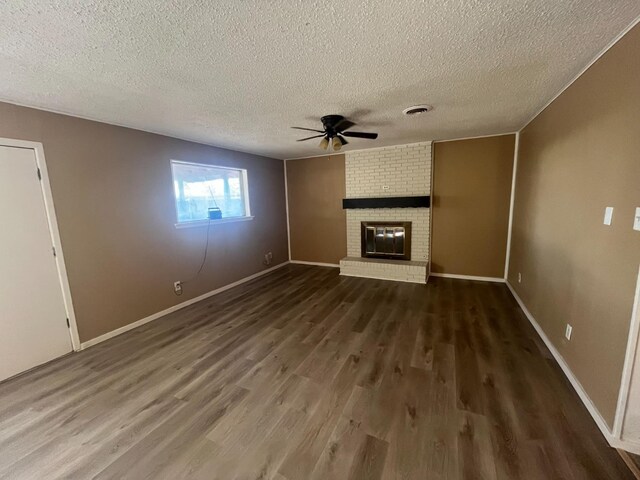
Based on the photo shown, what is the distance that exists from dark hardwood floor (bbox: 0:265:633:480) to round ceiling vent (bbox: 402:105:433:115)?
7.64ft

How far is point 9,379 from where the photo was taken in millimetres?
2240

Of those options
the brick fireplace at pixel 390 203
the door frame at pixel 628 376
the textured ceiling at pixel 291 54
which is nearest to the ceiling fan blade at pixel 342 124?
the textured ceiling at pixel 291 54

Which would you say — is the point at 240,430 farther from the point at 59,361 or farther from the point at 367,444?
the point at 59,361

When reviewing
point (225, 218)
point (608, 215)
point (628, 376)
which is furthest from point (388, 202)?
point (628, 376)

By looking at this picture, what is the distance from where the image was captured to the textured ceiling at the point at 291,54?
127 centimetres

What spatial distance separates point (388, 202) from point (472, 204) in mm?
1342

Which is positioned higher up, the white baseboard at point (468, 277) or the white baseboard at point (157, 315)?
the white baseboard at point (468, 277)

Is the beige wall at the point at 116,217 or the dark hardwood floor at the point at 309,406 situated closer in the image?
the dark hardwood floor at the point at 309,406

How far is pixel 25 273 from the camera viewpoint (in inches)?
92.0

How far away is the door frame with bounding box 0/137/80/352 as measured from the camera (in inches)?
91.0

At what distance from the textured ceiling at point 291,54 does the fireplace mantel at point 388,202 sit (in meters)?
1.79

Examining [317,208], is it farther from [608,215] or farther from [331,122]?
[608,215]

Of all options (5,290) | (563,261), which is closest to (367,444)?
(563,261)

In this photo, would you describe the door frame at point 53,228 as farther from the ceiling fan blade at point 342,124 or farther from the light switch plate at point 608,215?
the light switch plate at point 608,215
